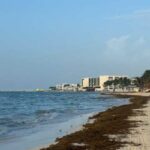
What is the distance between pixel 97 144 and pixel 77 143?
0.96m

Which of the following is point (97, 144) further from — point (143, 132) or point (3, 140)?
point (3, 140)

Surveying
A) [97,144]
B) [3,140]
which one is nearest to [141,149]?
[97,144]

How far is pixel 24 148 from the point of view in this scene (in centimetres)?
1645

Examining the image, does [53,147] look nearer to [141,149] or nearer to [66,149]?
[66,149]

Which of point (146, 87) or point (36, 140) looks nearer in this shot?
point (36, 140)

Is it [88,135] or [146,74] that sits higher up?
[146,74]

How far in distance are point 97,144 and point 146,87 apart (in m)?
183

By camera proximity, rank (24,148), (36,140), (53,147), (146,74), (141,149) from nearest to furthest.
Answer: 1. (141,149)
2. (53,147)
3. (24,148)
4. (36,140)
5. (146,74)

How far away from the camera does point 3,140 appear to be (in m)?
19.8

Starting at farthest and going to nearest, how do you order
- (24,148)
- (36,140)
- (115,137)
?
(36,140), (115,137), (24,148)

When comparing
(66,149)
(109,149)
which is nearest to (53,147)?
(66,149)

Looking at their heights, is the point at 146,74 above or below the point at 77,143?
above

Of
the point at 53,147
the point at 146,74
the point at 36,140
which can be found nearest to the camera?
the point at 53,147

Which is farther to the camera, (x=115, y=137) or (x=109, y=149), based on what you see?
(x=115, y=137)
